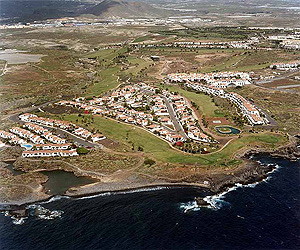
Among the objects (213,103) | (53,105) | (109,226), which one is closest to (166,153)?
(109,226)

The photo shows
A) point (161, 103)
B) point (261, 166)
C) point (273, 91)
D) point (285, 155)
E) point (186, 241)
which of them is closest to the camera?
point (186, 241)

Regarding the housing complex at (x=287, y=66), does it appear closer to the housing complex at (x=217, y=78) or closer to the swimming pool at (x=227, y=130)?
the housing complex at (x=217, y=78)

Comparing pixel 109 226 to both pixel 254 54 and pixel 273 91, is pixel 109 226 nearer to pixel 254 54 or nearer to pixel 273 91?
pixel 273 91

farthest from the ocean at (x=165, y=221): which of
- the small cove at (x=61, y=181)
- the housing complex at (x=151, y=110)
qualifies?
the housing complex at (x=151, y=110)

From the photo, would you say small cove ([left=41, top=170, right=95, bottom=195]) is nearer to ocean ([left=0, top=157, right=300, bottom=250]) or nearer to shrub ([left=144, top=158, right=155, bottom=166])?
ocean ([left=0, top=157, right=300, bottom=250])

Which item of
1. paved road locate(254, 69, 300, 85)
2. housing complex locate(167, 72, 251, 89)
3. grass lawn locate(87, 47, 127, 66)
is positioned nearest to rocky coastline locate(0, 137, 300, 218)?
housing complex locate(167, 72, 251, 89)

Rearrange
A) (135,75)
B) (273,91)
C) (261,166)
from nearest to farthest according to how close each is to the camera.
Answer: (261,166) → (273,91) → (135,75)

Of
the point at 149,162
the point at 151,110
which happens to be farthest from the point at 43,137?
the point at 151,110

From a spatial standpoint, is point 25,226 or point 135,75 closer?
point 25,226
